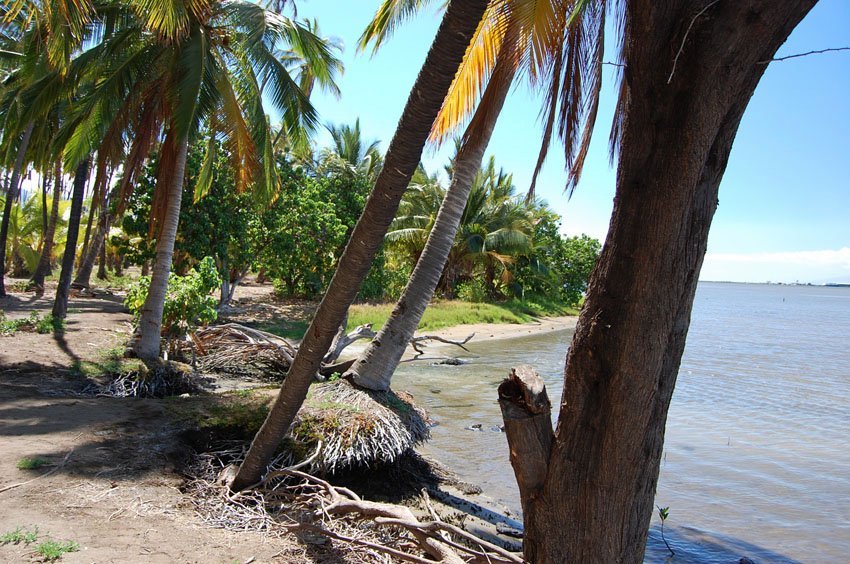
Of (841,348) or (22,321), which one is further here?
(841,348)

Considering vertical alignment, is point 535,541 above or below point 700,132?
below

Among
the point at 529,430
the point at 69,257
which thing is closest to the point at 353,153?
the point at 69,257

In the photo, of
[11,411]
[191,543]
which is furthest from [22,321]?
[191,543]

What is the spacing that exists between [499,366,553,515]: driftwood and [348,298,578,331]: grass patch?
636 inches

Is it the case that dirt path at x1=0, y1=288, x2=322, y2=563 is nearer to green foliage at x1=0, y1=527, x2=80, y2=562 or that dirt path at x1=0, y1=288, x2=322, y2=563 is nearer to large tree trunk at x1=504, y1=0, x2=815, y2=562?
green foliage at x1=0, y1=527, x2=80, y2=562

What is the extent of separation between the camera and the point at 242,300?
26.3 meters

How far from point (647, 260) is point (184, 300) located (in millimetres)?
10543

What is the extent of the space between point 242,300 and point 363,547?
74.6ft

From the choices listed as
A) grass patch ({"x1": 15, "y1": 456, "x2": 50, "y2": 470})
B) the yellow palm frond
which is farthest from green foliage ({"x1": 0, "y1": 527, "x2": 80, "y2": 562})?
the yellow palm frond

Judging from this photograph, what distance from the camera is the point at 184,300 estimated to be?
11.6 metres

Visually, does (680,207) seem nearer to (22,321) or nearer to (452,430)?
(452,430)

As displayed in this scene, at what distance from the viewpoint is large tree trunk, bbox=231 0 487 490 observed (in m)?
3.77

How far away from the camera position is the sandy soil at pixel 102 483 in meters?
4.40

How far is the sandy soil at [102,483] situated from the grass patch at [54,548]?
4 centimetres
